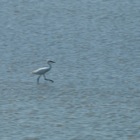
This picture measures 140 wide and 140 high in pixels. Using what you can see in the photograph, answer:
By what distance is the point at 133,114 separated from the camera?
24.9 feet

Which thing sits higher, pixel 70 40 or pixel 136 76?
pixel 70 40

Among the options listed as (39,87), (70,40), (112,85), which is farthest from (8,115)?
(70,40)

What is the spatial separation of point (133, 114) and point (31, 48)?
14.1ft

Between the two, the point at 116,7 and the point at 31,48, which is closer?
the point at 31,48

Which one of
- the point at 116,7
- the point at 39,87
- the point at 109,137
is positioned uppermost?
the point at 116,7

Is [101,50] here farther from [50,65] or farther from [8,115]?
[8,115]

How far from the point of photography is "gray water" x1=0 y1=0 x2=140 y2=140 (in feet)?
23.2

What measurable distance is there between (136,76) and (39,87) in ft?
5.64

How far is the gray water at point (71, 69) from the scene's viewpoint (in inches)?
279

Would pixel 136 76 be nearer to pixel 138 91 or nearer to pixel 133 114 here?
pixel 138 91

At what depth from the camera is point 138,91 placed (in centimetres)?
879

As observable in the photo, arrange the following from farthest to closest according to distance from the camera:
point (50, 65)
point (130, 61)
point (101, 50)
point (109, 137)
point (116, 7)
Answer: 1. point (116, 7)
2. point (101, 50)
3. point (130, 61)
4. point (50, 65)
5. point (109, 137)

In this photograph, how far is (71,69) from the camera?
1000 cm

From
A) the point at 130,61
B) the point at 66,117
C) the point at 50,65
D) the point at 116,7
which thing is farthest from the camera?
the point at 116,7
